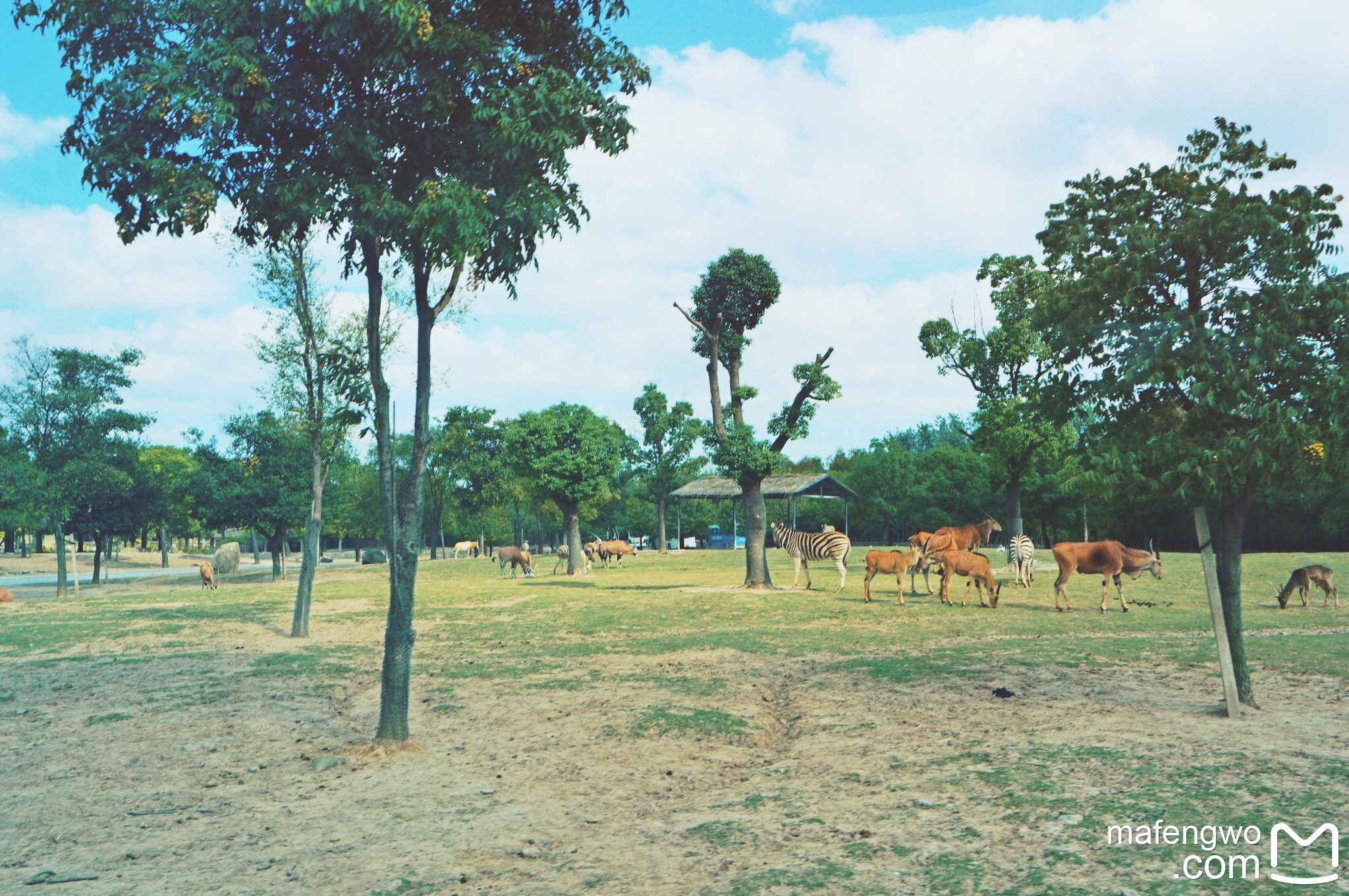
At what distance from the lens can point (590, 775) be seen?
7.93m

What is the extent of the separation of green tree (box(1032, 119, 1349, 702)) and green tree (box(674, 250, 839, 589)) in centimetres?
1675

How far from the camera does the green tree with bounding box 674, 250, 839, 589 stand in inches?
1045

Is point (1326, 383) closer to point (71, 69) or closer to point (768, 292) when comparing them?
point (71, 69)

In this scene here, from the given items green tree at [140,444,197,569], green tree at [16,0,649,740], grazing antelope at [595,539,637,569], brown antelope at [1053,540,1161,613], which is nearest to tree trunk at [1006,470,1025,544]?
brown antelope at [1053,540,1161,613]

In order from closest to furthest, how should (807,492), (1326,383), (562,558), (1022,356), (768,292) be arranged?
(1326,383) < (768,292) < (1022,356) < (562,558) < (807,492)

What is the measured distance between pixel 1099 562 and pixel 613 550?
3227cm

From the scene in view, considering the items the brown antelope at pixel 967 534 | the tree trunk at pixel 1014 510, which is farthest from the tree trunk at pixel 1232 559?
the tree trunk at pixel 1014 510

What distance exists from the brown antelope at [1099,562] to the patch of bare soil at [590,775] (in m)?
9.12

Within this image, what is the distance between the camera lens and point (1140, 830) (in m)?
5.77

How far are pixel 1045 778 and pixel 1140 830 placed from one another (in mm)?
1263

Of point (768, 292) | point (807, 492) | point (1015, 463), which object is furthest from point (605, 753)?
point (807, 492)

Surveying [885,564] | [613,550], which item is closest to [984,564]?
[885,564]

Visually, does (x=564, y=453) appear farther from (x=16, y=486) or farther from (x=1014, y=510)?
(x=16, y=486)

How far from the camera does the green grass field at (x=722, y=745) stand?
571cm
